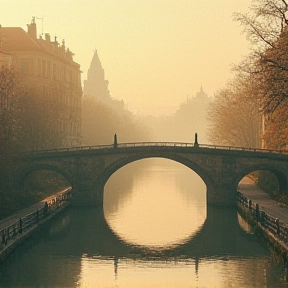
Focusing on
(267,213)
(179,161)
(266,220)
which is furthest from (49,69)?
(266,220)

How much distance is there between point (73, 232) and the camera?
169 ft

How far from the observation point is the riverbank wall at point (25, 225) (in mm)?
39656

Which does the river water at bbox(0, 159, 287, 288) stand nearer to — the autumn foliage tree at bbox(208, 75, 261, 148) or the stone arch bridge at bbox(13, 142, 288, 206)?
the stone arch bridge at bbox(13, 142, 288, 206)

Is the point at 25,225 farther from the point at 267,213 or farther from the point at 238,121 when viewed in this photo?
the point at 238,121

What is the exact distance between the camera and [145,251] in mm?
44688

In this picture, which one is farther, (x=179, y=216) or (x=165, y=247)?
(x=179, y=216)

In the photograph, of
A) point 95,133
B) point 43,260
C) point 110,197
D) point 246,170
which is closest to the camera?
point 43,260

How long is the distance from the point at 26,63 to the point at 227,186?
120ft

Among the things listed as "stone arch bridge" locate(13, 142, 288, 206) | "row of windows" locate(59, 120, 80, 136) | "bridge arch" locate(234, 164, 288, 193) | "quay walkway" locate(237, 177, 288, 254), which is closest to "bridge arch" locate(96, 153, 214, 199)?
"stone arch bridge" locate(13, 142, 288, 206)

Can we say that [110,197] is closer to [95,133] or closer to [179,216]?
[179,216]

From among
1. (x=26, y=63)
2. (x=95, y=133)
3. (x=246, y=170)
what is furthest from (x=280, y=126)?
(x=95, y=133)

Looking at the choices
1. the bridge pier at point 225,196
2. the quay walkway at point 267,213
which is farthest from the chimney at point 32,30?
the bridge pier at point 225,196

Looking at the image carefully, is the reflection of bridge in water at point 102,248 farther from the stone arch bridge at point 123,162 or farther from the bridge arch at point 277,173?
the stone arch bridge at point 123,162

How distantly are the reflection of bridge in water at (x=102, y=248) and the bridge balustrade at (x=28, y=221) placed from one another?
1.15m
